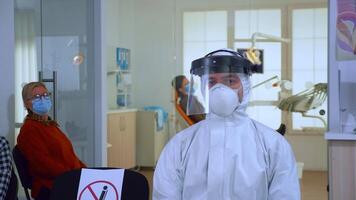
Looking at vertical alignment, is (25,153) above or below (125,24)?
below

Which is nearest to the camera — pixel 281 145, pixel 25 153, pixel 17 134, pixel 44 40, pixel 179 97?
pixel 281 145

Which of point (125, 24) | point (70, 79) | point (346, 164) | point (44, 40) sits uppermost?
point (125, 24)

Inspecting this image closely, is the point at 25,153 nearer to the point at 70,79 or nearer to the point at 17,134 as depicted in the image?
the point at 17,134

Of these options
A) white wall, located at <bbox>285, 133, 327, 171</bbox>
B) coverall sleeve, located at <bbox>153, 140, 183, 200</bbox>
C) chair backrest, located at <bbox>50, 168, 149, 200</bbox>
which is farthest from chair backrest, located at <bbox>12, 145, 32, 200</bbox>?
white wall, located at <bbox>285, 133, 327, 171</bbox>

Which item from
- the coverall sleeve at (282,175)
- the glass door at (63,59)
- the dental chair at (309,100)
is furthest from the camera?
the dental chair at (309,100)

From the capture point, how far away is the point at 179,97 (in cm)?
569

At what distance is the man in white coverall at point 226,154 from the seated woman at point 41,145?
1197 mm

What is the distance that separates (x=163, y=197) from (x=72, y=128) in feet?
6.63

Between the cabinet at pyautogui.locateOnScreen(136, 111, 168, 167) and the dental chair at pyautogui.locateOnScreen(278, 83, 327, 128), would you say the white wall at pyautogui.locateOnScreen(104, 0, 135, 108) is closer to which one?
the cabinet at pyautogui.locateOnScreen(136, 111, 168, 167)

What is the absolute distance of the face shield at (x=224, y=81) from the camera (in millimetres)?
1598

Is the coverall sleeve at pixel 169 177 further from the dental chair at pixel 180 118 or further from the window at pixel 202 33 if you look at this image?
the window at pixel 202 33

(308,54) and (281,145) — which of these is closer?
(281,145)

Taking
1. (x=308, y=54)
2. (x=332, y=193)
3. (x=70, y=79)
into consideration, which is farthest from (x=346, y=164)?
(x=308, y=54)

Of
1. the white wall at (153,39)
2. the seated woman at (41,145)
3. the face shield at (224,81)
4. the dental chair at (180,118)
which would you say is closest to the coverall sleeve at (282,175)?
the face shield at (224,81)
